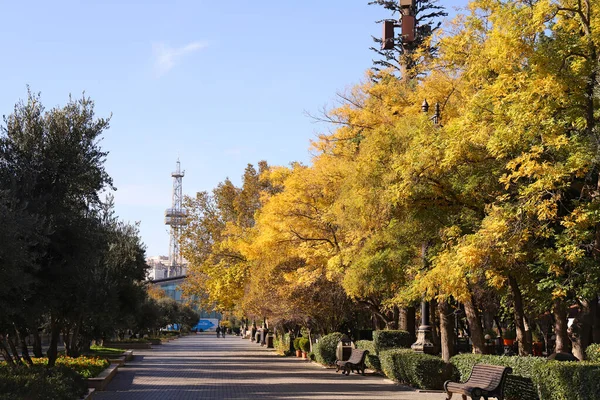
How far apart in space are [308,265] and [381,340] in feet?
19.8

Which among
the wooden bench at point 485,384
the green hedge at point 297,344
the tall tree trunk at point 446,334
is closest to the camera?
the wooden bench at point 485,384

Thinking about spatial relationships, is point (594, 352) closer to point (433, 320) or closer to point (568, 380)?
point (568, 380)

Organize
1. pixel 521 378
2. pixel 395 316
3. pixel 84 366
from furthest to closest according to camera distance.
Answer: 1. pixel 395 316
2. pixel 84 366
3. pixel 521 378

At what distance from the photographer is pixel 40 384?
46.0 ft

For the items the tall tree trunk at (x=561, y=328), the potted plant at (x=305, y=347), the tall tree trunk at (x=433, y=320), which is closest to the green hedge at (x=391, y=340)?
the tall tree trunk at (x=433, y=320)

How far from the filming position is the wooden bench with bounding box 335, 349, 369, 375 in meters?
26.2

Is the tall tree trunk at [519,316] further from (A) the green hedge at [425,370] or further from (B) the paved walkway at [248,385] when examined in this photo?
(B) the paved walkway at [248,385]

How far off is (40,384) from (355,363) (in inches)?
551

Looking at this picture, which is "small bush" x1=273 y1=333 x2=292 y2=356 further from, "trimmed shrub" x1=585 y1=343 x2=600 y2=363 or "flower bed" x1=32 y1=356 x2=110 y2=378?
"trimmed shrub" x1=585 y1=343 x2=600 y2=363

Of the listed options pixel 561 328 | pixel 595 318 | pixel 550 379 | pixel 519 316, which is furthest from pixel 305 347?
pixel 550 379

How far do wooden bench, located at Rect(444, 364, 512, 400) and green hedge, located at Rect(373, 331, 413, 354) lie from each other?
9.89 meters

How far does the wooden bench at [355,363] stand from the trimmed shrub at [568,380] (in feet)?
41.3

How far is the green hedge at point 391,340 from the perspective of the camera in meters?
25.8

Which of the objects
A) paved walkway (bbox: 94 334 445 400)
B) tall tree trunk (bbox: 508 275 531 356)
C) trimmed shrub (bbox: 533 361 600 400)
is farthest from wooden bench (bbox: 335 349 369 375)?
trimmed shrub (bbox: 533 361 600 400)
